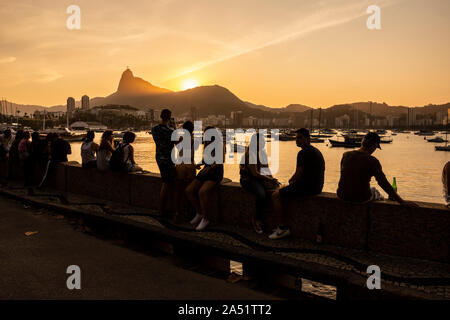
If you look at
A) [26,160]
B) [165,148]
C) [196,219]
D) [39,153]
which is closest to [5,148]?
[26,160]

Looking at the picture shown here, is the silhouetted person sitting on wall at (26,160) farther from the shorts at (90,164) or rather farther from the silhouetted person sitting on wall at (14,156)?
the shorts at (90,164)

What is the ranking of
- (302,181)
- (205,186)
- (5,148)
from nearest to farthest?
(302,181) < (205,186) < (5,148)

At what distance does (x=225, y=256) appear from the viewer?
5781mm

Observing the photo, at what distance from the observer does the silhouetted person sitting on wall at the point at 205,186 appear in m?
6.91

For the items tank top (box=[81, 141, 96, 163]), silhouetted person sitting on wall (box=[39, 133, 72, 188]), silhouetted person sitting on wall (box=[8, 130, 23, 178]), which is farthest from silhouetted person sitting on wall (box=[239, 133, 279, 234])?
silhouetted person sitting on wall (box=[8, 130, 23, 178])

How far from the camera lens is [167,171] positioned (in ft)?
24.5

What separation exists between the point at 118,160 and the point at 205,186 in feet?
9.53

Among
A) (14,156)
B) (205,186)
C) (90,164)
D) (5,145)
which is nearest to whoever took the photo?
(205,186)

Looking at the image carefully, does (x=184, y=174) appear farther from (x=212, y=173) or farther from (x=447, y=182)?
(x=447, y=182)

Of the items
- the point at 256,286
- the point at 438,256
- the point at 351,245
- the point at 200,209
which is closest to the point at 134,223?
the point at 200,209

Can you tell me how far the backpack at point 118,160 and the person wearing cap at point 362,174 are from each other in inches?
204

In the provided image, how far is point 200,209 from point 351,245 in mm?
2809

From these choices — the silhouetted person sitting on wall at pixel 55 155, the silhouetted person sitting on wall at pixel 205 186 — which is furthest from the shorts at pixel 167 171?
the silhouetted person sitting on wall at pixel 55 155
